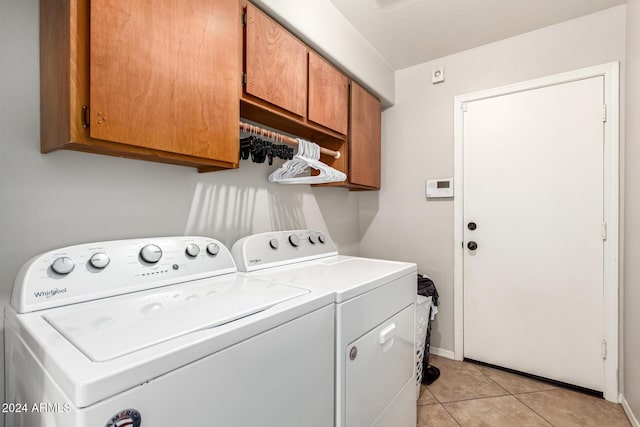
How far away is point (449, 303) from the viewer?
2.43 m

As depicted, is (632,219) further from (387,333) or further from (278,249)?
(278,249)

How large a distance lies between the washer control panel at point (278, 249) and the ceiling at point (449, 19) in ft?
4.64

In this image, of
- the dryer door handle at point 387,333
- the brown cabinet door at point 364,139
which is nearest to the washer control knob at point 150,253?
the dryer door handle at point 387,333

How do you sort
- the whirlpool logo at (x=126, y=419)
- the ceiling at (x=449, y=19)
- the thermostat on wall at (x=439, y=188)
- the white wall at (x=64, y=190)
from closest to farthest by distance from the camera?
the whirlpool logo at (x=126, y=419)
the white wall at (x=64, y=190)
the ceiling at (x=449, y=19)
the thermostat on wall at (x=439, y=188)

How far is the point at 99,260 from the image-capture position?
957 millimetres

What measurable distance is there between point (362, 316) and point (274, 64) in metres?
1.21

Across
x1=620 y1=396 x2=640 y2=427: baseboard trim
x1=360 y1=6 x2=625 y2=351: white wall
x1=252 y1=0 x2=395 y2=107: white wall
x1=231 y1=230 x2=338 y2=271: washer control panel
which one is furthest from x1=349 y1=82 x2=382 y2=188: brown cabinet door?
x1=620 y1=396 x2=640 y2=427: baseboard trim

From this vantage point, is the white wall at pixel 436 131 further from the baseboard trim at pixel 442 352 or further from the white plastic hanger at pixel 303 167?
the white plastic hanger at pixel 303 167

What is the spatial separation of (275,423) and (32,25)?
1.41 m

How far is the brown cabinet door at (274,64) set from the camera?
1.36m

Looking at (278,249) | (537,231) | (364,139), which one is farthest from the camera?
(364,139)

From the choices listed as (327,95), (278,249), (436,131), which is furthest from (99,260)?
(436,131)

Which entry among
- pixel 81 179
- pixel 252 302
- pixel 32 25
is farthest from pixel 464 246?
pixel 32 25

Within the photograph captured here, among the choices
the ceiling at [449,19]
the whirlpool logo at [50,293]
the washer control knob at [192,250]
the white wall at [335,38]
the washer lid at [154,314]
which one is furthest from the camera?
the ceiling at [449,19]
